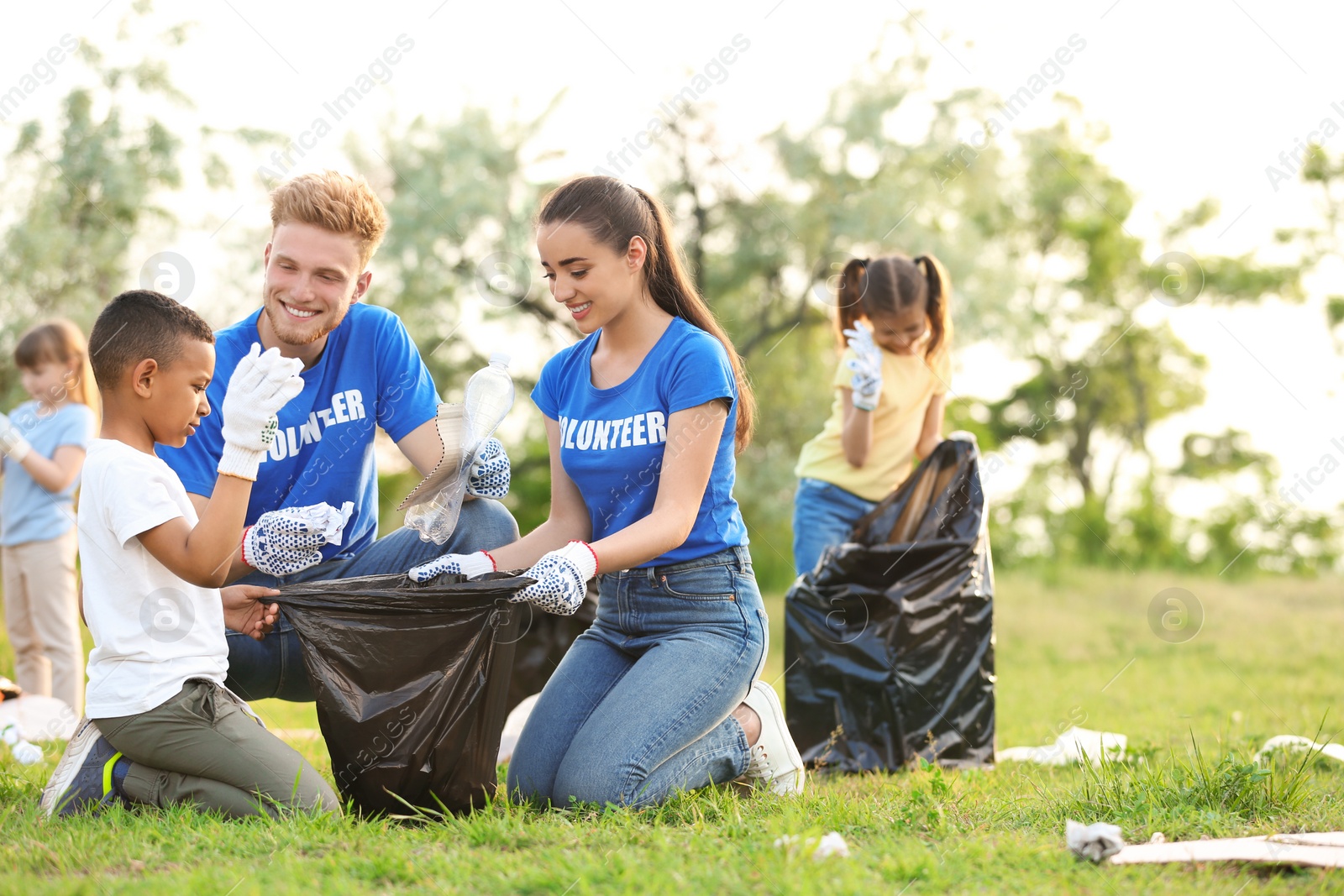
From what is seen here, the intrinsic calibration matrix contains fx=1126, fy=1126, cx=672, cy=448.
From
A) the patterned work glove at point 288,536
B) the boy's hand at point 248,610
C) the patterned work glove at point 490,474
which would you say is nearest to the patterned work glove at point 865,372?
the patterned work glove at point 490,474

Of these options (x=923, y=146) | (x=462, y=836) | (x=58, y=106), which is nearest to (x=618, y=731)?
(x=462, y=836)

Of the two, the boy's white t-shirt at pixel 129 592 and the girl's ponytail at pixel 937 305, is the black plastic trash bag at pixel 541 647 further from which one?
the girl's ponytail at pixel 937 305

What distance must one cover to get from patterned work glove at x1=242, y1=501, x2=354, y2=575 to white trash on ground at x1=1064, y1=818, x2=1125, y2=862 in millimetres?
1833

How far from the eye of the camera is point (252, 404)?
2.37 metres

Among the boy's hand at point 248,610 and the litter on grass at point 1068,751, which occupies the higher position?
the boy's hand at point 248,610

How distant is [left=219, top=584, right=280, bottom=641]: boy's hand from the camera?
270cm

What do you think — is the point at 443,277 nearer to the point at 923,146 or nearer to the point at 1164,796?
the point at 923,146

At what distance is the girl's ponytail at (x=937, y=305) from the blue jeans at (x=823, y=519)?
2.13 feet

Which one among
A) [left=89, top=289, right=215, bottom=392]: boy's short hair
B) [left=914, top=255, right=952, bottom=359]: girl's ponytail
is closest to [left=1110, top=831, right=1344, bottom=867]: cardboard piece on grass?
[left=89, top=289, right=215, bottom=392]: boy's short hair

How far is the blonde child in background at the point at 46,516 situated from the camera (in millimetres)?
4609

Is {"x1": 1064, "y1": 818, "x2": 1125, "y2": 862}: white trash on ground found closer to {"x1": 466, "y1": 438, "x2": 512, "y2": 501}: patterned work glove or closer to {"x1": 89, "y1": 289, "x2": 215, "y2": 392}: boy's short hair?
{"x1": 466, "y1": 438, "x2": 512, "y2": 501}: patterned work glove

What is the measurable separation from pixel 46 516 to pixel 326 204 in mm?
2562

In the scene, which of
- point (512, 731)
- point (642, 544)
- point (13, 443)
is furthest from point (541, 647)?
point (13, 443)

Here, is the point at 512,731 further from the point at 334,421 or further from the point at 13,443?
the point at 13,443
